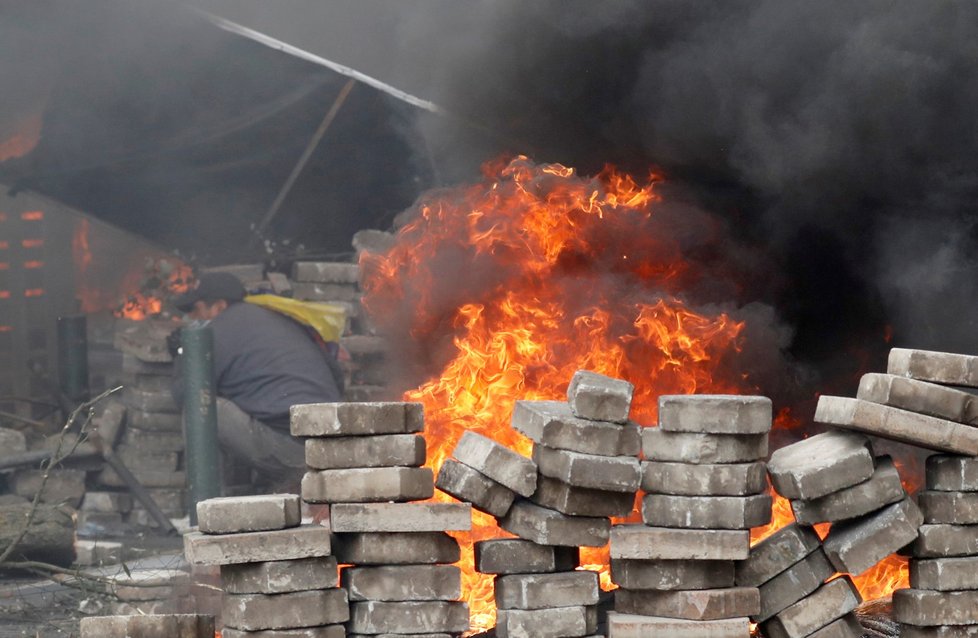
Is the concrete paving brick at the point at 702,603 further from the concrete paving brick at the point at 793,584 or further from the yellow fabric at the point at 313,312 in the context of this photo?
the yellow fabric at the point at 313,312

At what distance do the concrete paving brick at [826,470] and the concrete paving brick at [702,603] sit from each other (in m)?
0.46

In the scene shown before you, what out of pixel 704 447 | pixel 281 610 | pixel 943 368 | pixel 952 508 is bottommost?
pixel 281 610

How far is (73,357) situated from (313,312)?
2130 millimetres

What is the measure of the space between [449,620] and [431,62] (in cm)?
473

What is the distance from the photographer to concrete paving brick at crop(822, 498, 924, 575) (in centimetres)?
507

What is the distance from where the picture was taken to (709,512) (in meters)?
5.07

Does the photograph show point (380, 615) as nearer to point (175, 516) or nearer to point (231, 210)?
point (175, 516)

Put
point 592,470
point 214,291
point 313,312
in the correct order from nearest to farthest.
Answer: point 592,470 → point 214,291 → point 313,312

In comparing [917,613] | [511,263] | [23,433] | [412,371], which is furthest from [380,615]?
[23,433]

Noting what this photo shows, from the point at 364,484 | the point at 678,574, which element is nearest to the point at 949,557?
the point at 678,574

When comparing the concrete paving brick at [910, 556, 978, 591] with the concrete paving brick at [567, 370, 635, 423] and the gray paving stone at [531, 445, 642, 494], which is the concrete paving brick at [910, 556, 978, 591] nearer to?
the gray paving stone at [531, 445, 642, 494]

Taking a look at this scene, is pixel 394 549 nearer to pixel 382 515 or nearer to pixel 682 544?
pixel 382 515

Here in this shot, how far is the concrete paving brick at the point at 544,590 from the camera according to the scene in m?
5.14

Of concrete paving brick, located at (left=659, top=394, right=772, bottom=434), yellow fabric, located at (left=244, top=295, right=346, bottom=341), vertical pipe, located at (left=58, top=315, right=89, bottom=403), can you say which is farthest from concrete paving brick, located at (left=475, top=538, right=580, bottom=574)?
vertical pipe, located at (left=58, top=315, right=89, bottom=403)
